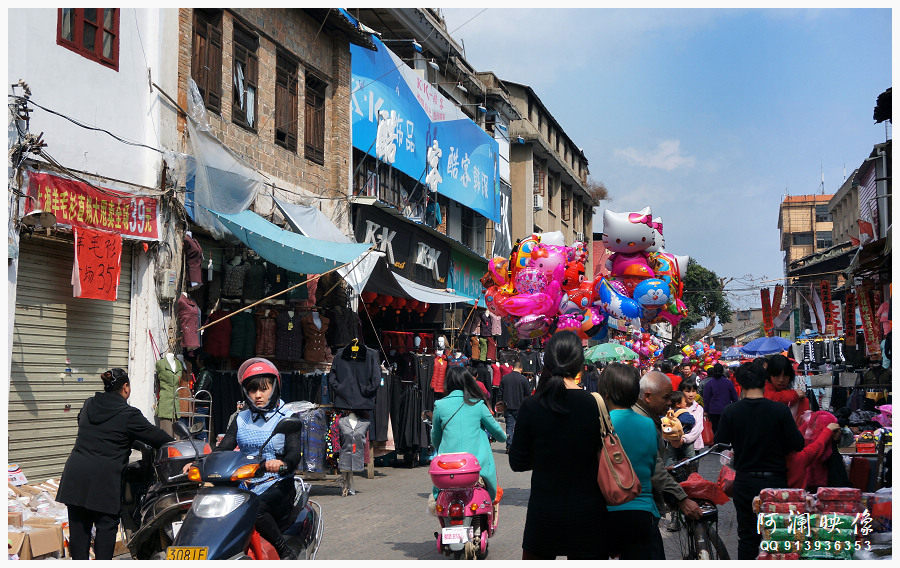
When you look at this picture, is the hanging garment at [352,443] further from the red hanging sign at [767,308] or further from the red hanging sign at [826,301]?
the red hanging sign at [767,308]

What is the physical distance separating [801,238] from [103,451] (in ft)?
237

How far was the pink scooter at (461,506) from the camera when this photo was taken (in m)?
6.87

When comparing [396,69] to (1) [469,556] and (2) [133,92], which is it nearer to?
(2) [133,92]

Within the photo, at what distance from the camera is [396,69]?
19.3 m

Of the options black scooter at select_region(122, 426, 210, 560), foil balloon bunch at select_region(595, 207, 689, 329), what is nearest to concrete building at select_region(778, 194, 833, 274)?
foil balloon bunch at select_region(595, 207, 689, 329)

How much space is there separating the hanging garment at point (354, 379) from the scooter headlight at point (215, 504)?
6.91 m

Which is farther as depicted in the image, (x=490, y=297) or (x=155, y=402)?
(x=490, y=297)

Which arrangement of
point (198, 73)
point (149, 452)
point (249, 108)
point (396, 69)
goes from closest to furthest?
1. point (149, 452)
2. point (198, 73)
3. point (249, 108)
4. point (396, 69)

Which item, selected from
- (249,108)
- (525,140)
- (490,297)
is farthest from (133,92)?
(525,140)

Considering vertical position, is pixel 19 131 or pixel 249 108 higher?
pixel 249 108

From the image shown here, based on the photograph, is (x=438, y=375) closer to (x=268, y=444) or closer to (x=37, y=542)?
(x=37, y=542)

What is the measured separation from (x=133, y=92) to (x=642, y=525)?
29.8 ft

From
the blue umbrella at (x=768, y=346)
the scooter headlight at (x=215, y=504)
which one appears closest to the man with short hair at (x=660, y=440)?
the scooter headlight at (x=215, y=504)

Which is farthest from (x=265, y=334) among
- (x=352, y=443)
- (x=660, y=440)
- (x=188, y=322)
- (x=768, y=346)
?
(x=768, y=346)
